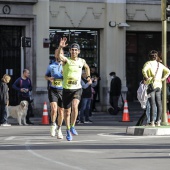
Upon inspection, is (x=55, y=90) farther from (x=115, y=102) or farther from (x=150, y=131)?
(x=115, y=102)

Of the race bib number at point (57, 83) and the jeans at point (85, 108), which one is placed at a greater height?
the race bib number at point (57, 83)

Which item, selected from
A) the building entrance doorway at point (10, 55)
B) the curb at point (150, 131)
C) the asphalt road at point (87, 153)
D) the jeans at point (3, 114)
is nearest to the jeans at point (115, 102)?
the building entrance doorway at point (10, 55)

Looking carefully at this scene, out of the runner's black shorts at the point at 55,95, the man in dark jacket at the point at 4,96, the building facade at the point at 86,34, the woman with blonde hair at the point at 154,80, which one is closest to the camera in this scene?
the runner's black shorts at the point at 55,95

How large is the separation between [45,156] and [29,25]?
1868 centimetres

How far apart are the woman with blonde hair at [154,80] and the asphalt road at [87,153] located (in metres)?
1.58

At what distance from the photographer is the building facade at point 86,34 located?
103ft

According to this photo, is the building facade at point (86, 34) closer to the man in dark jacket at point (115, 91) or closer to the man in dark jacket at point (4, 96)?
the man in dark jacket at point (115, 91)

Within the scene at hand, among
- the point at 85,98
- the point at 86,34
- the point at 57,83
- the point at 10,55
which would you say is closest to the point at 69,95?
the point at 57,83

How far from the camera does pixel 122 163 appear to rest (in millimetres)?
12094

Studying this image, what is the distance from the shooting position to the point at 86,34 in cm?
3356

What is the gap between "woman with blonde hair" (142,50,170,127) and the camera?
19.5 meters

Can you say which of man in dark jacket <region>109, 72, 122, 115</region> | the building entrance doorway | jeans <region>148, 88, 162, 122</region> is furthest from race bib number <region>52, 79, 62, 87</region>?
the building entrance doorway

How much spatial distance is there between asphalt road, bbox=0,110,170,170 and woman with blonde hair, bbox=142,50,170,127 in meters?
1.58

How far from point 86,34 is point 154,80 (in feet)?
46.7
